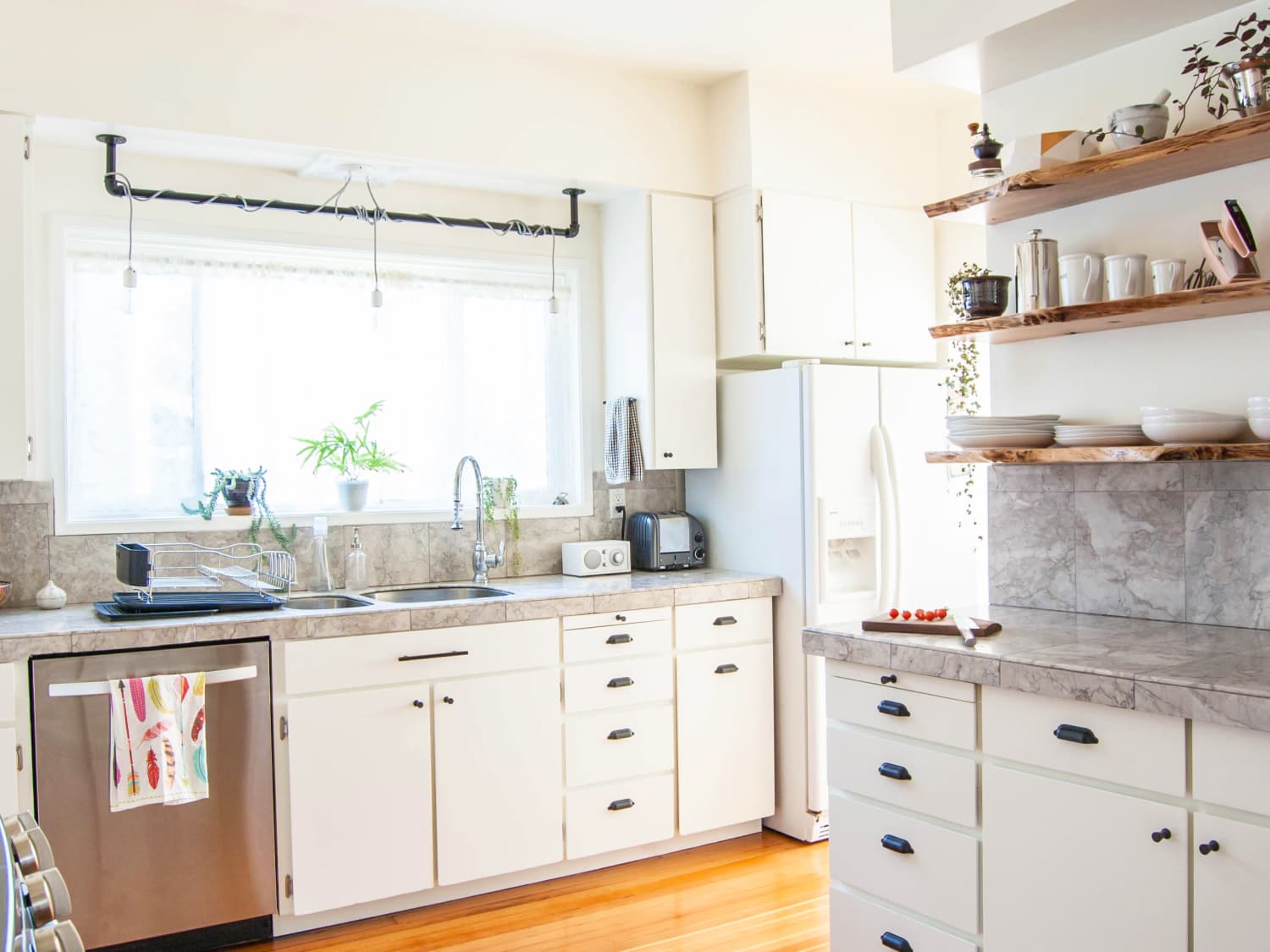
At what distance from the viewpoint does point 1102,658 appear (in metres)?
2.19

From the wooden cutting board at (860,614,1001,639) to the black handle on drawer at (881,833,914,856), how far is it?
486 mm

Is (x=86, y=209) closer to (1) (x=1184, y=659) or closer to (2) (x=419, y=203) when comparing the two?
(2) (x=419, y=203)

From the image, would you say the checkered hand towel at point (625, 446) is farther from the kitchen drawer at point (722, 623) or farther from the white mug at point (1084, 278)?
the white mug at point (1084, 278)

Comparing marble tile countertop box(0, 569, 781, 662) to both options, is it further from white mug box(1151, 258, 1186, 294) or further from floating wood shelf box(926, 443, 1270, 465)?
white mug box(1151, 258, 1186, 294)

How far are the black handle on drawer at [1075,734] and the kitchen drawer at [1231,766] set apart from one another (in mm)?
196

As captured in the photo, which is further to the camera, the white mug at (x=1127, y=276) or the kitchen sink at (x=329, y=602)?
the kitchen sink at (x=329, y=602)

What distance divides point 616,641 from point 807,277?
163 cm

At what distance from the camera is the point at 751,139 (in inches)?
158

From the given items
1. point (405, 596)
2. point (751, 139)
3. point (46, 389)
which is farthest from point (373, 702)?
point (751, 139)

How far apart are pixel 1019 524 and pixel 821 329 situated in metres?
1.41

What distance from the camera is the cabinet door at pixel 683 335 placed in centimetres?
408

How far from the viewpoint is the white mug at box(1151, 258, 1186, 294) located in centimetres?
243

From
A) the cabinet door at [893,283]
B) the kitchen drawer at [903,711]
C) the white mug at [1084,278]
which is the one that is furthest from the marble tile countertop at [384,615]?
the white mug at [1084,278]

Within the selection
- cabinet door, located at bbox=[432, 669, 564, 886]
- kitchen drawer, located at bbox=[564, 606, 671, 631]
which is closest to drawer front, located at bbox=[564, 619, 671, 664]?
kitchen drawer, located at bbox=[564, 606, 671, 631]
